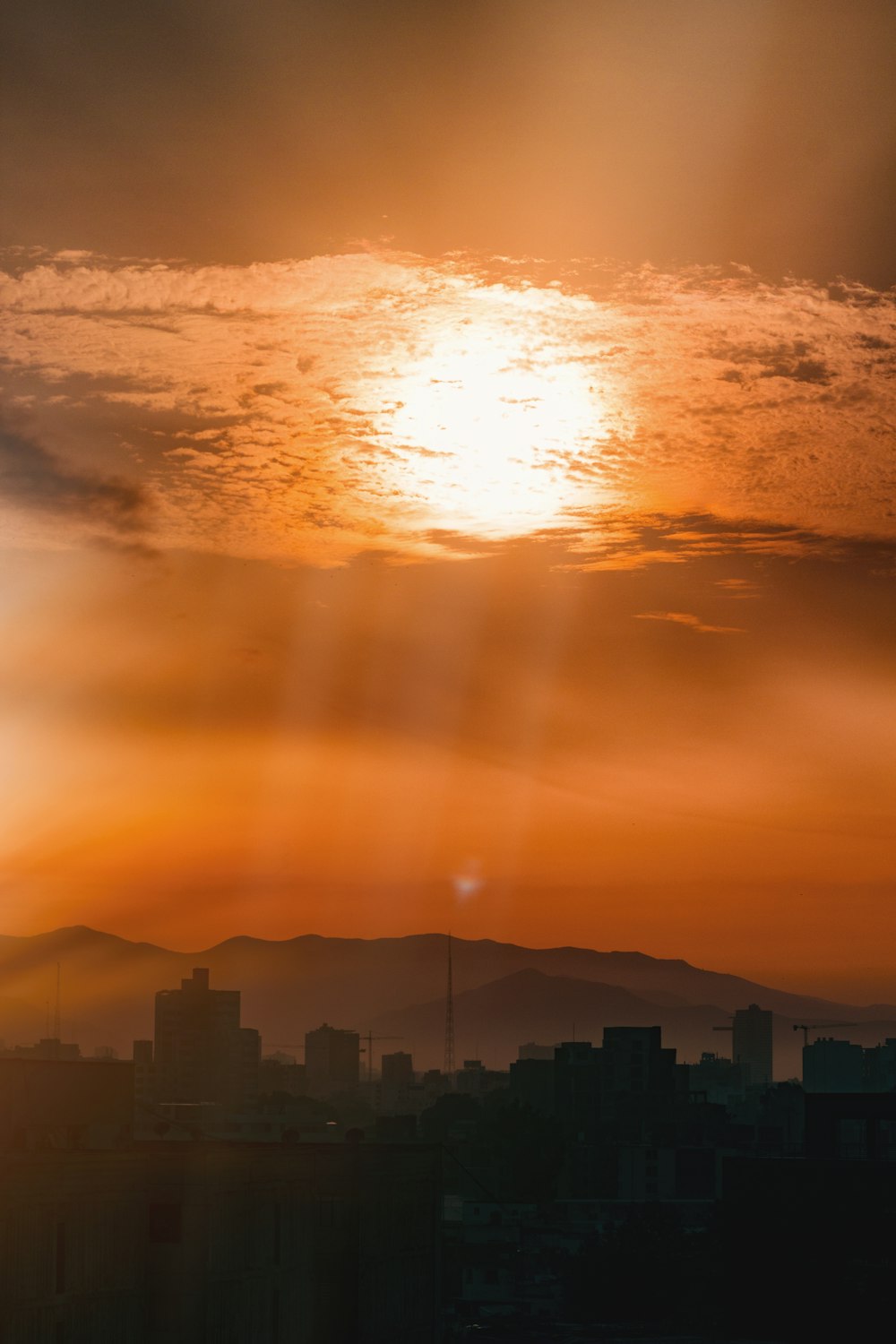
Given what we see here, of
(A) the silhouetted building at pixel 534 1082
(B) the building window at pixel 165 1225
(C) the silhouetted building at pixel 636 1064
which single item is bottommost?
(A) the silhouetted building at pixel 534 1082

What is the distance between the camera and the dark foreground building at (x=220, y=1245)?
99.2ft

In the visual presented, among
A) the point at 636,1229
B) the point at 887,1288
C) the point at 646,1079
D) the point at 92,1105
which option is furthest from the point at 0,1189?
the point at 646,1079

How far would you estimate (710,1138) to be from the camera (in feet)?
429

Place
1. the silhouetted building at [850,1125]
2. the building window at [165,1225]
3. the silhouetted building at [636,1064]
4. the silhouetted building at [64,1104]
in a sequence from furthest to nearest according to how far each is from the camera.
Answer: the silhouetted building at [636,1064], the silhouetted building at [850,1125], the silhouetted building at [64,1104], the building window at [165,1225]

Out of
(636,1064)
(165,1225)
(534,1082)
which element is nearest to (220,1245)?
(165,1225)

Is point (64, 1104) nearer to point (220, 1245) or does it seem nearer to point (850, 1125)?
point (220, 1245)

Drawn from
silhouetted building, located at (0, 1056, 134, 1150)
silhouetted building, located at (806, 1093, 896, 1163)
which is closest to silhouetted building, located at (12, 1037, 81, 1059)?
silhouetted building, located at (806, 1093, 896, 1163)

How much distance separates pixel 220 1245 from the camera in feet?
115

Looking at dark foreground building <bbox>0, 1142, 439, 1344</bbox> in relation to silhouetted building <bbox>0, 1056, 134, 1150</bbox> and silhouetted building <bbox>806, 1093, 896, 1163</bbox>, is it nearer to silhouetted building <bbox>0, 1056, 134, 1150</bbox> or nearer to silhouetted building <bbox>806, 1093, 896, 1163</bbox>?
silhouetted building <bbox>0, 1056, 134, 1150</bbox>

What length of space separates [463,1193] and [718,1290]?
190ft

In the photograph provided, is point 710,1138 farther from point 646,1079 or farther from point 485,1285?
point 485,1285

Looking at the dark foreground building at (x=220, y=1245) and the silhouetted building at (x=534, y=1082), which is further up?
the dark foreground building at (x=220, y=1245)

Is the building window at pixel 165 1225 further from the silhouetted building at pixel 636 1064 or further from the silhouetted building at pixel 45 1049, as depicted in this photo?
the silhouetted building at pixel 636 1064

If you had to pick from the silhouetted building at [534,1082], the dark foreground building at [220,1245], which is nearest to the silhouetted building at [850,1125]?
the dark foreground building at [220,1245]
